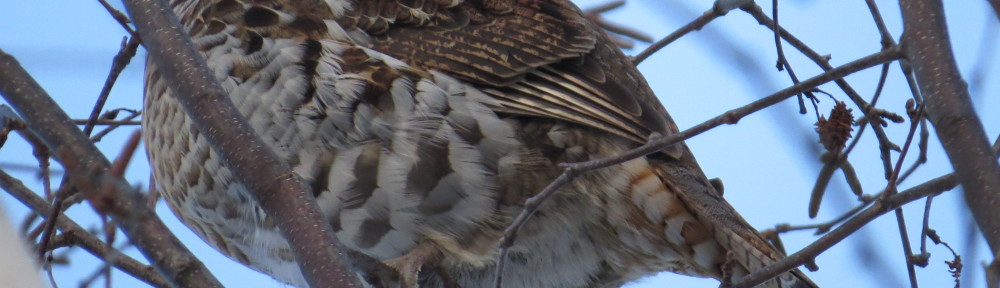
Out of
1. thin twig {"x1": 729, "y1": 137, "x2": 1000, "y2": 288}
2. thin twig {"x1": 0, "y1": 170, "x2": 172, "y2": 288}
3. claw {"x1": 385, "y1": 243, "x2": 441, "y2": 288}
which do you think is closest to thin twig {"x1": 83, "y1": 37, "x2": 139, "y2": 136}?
thin twig {"x1": 0, "y1": 170, "x2": 172, "y2": 288}

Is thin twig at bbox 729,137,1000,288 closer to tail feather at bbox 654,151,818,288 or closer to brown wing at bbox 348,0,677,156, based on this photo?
tail feather at bbox 654,151,818,288

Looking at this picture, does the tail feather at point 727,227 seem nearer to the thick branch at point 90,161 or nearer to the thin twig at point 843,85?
the thin twig at point 843,85

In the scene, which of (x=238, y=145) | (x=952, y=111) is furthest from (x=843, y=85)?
(x=238, y=145)

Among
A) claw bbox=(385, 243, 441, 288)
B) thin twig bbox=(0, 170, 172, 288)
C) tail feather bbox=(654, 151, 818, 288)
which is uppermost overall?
tail feather bbox=(654, 151, 818, 288)

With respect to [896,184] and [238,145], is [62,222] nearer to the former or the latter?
[238,145]

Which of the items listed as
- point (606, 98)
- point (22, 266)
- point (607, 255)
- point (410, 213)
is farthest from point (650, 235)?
point (22, 266)

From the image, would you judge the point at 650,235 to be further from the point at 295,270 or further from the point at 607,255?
the point at 295,270
